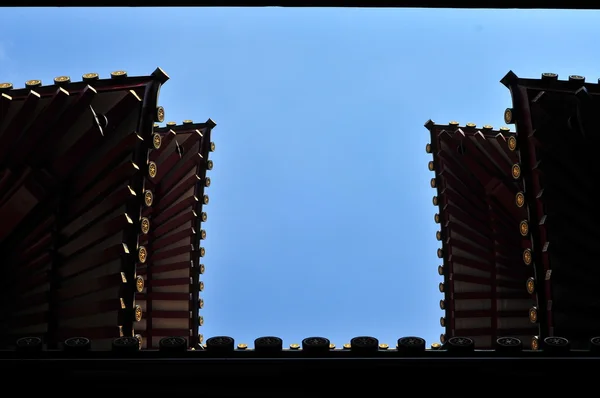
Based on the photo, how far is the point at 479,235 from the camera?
24750mm

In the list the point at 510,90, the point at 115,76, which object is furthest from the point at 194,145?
the point at 510,90

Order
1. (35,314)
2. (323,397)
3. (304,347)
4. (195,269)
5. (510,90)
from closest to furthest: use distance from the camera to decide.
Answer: (323,397) < (304,347) < (35,314) < (510,90) < (195,269)

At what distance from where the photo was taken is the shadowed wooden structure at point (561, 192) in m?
18.0

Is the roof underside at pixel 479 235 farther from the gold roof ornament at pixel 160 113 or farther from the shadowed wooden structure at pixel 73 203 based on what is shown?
the shadowed wooden structure at pixel 73 203

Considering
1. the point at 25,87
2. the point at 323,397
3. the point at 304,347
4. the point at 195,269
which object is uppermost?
the point at 25,87

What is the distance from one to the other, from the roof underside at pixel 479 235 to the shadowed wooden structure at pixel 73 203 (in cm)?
1231

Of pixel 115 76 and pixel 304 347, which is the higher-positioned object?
pixel 115 76

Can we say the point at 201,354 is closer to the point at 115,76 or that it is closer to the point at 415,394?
the point at 415,394

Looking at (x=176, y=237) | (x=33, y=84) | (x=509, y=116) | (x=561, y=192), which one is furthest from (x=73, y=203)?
(x=561, y=192)

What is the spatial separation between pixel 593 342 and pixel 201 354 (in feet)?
21.4

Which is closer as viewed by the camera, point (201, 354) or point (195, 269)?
point (201, 354)

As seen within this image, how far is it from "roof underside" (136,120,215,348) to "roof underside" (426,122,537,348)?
977cm

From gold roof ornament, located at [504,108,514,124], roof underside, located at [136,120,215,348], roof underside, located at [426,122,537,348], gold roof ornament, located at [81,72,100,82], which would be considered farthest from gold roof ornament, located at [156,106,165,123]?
roof underside, located at [426,122,537,348]

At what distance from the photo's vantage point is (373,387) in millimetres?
9961
